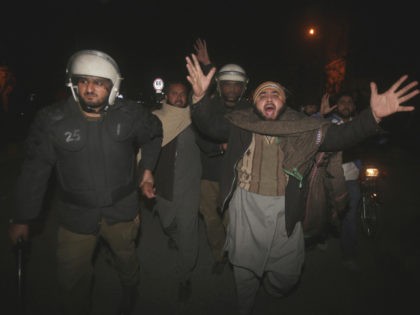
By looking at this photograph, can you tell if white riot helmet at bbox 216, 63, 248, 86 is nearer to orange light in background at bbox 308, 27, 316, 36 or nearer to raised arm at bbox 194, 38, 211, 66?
raised arm at bbox 194, 38, 211, 66

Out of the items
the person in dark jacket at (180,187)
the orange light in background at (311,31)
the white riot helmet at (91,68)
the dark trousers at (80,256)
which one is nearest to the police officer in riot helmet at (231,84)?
the person in dark jacket at (180,187)

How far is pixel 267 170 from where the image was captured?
10.3 feet

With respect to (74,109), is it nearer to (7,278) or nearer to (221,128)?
(221,128)

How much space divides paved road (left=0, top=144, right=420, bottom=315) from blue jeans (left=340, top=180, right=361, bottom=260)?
247 mm

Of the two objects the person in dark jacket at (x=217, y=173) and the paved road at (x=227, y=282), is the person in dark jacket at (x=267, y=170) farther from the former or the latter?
the person in dark jacket at (x=217, y=173)

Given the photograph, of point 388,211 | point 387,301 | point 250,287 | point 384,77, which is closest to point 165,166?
point 250,287

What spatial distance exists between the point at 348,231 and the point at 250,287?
6.17ft

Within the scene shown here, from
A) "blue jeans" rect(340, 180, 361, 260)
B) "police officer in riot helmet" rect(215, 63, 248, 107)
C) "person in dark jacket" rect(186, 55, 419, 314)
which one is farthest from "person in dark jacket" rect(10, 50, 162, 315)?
"blue jeans" rect(340, 180, 361, 260)

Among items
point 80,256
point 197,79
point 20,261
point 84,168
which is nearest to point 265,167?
point 197,79

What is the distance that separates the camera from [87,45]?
1229 inches

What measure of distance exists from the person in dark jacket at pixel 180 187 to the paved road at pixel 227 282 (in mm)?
369

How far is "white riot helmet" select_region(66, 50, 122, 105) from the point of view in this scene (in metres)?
2.94

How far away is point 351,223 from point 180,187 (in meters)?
2.40

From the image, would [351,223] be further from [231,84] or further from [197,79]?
[197,79]
